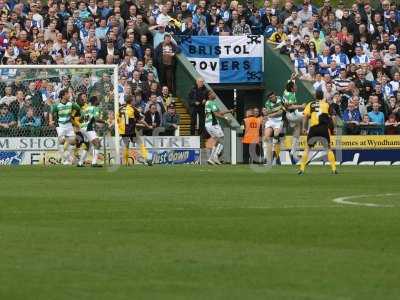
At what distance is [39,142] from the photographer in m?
37.2

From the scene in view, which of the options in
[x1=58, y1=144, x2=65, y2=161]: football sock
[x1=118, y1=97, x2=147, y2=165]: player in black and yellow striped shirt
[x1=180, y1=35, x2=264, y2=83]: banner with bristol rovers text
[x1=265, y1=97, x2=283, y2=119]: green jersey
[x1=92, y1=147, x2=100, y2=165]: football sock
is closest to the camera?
[x1=92, y1=147, x2=100, y2=165]: football sock

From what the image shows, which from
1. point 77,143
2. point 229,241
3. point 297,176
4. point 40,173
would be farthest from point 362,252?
point 77,143

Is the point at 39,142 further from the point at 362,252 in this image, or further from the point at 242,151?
the point at 362,252

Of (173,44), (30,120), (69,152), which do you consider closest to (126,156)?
(69,152)

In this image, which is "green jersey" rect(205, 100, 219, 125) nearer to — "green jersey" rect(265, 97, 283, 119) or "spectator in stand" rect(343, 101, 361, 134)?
"green jersey" rect(265, 97, 283, 119)

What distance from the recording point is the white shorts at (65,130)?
3597cm

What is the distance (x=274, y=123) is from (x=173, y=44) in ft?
12.7

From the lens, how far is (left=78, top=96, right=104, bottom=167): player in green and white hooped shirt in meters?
35.5

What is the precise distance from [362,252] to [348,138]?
88.7 feet

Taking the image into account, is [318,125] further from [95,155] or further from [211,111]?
[211,111]

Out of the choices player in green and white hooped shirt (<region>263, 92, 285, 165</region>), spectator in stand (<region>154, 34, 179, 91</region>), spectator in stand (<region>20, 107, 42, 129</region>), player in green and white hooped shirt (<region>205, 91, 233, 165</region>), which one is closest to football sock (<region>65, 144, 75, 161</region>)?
spectator in stand (<region>20, 107, 42, 129</region>)

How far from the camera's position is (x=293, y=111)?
130 feet

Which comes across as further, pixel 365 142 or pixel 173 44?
pixel 173 44

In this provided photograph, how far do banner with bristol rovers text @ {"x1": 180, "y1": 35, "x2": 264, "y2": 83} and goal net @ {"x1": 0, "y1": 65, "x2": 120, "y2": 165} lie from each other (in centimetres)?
416
